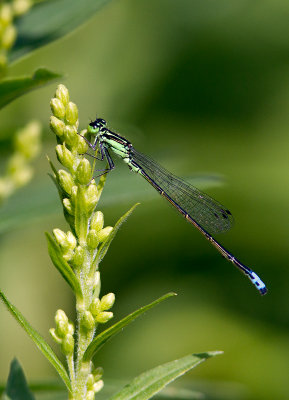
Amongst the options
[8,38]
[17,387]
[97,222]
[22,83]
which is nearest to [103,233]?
[97,222]

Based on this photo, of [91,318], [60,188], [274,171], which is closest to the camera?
[91,318]

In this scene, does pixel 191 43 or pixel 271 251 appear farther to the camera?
pixel 191 43

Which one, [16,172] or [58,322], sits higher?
[16,172]

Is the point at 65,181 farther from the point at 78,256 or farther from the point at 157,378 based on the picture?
the point at 157,378

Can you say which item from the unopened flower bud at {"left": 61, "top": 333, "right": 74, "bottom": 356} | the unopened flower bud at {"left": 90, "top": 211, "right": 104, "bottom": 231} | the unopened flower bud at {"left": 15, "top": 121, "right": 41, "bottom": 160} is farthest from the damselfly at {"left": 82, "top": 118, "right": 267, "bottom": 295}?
the unopened flower bud at {"left": 61, "top": 333, "right": 74, "bottom": 356}

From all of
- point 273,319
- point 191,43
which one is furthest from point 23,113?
point 273,319

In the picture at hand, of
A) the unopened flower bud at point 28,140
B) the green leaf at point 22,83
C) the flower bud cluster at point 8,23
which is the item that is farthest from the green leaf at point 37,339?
the unopened flower bud at point 28,140

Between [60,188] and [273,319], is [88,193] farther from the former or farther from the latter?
[273,319]
